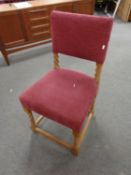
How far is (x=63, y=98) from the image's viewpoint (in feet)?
3.02

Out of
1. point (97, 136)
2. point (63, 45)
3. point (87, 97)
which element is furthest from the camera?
point (97, 136)

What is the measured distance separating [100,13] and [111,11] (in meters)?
0.38

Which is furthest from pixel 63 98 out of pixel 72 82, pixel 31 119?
pixel 31 119

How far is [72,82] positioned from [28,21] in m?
1.41

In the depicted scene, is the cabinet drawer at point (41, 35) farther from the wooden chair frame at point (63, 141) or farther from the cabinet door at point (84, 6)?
the wooden chair frame at point (63, 141)

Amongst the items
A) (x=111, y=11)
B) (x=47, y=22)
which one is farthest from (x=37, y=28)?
(x=111, y=11)

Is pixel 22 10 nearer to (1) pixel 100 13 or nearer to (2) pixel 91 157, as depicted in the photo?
(2) pixel 91 157

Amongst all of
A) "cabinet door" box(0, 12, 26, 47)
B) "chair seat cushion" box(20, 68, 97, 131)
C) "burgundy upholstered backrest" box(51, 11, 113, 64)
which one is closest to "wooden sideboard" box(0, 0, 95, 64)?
"cabinet door" box(0, 12, 26, 47)

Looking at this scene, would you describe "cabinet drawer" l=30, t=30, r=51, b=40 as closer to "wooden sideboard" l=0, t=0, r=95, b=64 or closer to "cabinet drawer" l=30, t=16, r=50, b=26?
"wooden sideboard" l=0, t=0, r=95, b=64

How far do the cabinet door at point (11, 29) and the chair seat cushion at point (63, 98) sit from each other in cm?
123

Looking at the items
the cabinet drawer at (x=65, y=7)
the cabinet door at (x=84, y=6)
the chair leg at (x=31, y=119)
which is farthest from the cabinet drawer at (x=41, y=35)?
the chair leg at (x=31, y=119)

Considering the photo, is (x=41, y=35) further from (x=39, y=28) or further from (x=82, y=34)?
(x=82, y=34)

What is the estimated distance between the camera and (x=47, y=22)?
2.10 meters

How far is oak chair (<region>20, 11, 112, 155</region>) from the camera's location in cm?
85
